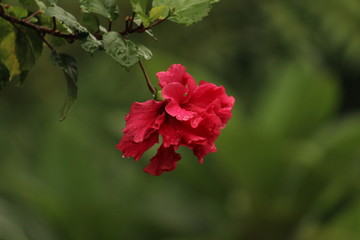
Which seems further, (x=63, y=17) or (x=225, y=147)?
(x=225, y=147)

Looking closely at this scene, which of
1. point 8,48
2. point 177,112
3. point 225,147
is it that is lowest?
point 225,147

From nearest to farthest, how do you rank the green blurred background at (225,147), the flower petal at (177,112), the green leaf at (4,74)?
1. the flower petal at (177,112)
2. the green leaf at (4,74)
3. the green blurred background at (225,147)

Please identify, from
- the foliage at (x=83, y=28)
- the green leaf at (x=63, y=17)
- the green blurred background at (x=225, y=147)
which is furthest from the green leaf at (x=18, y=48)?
the green blurred background at (x=225, y=147)

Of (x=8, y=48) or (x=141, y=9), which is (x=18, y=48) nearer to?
(x=8, y=48)

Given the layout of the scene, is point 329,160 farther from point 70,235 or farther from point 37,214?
point 37,214

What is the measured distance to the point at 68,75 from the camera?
2.39 feet

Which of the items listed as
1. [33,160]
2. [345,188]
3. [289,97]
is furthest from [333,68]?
[33,160]

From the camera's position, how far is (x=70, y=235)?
2.95 meters

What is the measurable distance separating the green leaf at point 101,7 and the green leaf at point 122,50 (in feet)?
0.09

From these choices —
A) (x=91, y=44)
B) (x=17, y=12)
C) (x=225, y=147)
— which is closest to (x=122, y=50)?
(x=91, y=44)

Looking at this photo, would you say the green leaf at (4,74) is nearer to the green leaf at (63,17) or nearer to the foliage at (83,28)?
the foliage at (83,28)

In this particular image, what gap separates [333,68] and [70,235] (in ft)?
5.75

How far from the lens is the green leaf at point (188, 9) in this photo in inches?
28.6

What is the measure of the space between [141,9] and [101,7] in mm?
43
